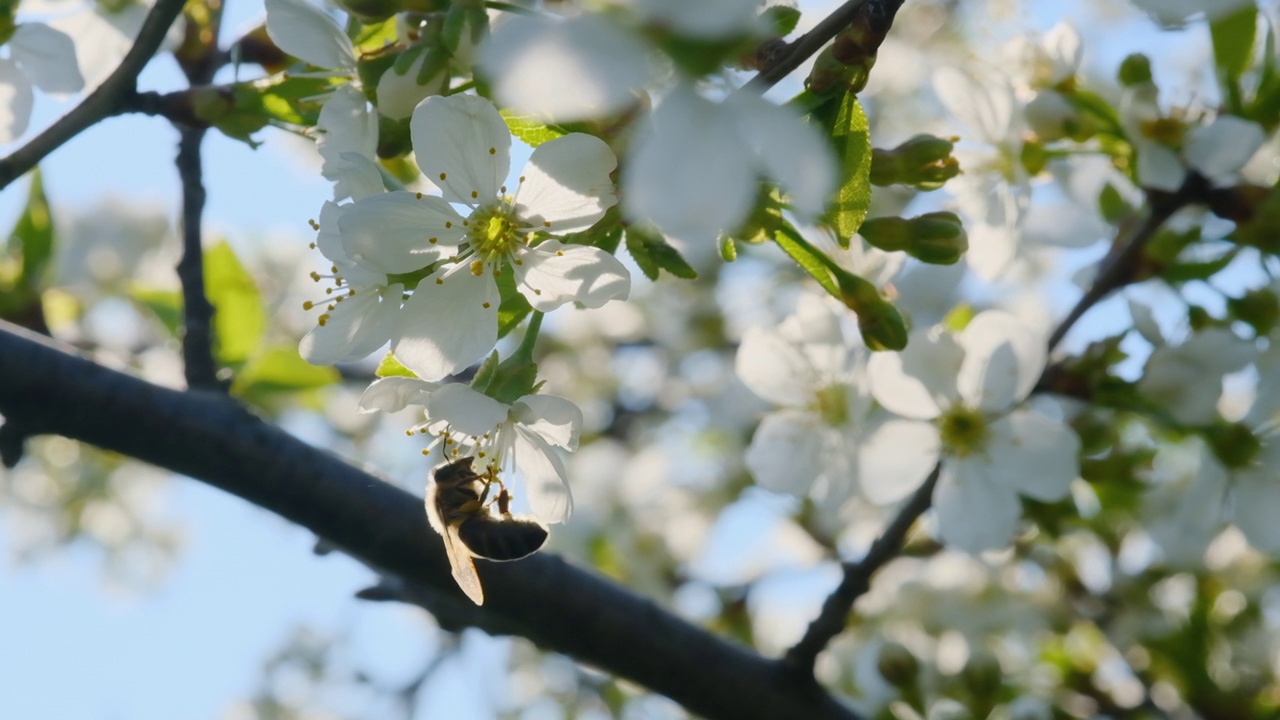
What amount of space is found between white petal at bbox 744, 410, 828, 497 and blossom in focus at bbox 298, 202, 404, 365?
680 mm

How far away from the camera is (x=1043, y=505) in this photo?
6.37 feet

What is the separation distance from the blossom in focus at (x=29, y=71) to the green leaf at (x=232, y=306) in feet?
2.03

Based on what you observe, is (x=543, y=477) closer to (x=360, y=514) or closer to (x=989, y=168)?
(x=360, y=514)

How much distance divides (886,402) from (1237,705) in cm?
116

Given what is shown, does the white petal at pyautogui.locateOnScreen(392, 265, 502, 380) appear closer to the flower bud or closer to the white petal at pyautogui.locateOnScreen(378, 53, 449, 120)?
the white petal at pyautogui.locateOnScreen(378, 53, 449, 120)

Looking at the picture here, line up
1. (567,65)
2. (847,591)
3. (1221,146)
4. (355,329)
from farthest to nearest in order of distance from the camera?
1. (847,591)
2. (1221,146)
3. (355,329)
4. (567,65)

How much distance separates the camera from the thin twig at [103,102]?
3.76 ft

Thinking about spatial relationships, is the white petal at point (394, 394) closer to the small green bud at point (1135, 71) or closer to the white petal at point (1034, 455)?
the white petal at point (1034, 455)

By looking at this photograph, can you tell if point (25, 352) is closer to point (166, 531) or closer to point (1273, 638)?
point (1273, 638)

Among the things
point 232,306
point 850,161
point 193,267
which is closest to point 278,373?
point 232,306

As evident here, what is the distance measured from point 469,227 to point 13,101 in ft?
2.08

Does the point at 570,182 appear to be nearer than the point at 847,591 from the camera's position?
Yes

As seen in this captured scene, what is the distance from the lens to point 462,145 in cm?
107

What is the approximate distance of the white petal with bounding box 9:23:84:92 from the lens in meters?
1.39
